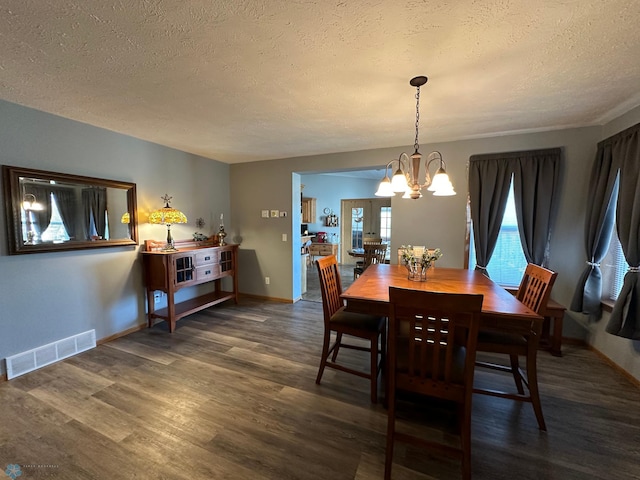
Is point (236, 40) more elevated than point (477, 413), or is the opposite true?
point (236, 40)

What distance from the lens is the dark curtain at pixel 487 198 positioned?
3113 millimetres

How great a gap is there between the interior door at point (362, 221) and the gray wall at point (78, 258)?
553 centimetres

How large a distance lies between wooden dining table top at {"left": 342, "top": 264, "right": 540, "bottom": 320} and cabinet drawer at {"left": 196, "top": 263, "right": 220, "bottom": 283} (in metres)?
2.34

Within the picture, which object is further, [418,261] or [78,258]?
[78,258]

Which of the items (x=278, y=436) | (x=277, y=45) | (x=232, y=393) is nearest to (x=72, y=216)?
(x=232, y=393)

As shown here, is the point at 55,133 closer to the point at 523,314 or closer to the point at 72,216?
the point at 72,216

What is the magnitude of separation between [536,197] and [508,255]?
2.42 ft

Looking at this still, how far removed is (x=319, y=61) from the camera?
1.69m

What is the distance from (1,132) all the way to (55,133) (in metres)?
0.37

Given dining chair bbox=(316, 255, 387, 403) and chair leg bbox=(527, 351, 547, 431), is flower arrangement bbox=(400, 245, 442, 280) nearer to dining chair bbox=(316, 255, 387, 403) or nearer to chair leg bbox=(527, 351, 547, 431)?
dining chair bbox=(316, 255, 387, 403)

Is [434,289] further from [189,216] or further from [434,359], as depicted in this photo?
[189,216]

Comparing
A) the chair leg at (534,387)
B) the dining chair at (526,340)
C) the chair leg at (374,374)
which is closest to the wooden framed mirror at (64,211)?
the chair leg at (374,374)

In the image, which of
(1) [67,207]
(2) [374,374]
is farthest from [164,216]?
(2) [374,374]

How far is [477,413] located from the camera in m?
1.92
